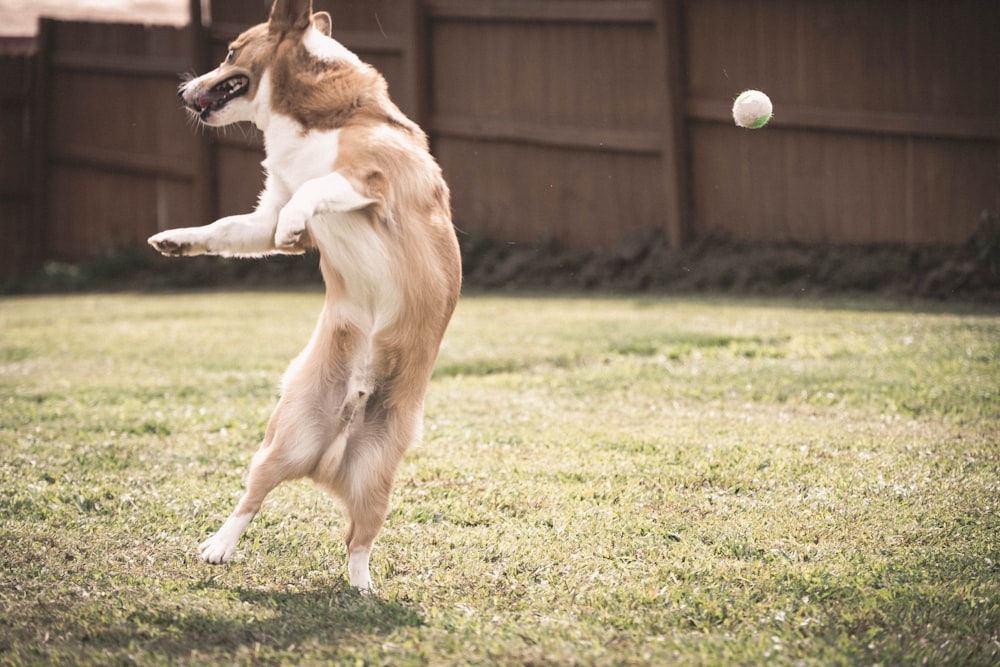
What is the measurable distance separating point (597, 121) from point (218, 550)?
845cm

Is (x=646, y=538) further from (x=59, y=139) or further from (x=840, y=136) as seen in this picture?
(x=59, y=139)

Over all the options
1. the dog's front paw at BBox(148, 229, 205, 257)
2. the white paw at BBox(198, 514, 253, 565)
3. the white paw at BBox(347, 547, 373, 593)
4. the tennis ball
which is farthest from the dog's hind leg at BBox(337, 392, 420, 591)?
the tennis ball

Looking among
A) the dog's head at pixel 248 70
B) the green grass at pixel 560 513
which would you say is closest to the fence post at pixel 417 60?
the green grass at pixel 560 513

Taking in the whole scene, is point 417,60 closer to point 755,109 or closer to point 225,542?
point 755,109

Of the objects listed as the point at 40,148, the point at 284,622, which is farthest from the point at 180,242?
the point at 40,148

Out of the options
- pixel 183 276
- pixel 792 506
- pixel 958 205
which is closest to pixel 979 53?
pixel 958 205

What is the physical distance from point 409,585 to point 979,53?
7.28 meters

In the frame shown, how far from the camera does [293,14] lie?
3.81 metres

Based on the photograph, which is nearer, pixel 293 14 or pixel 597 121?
pixel 293 14

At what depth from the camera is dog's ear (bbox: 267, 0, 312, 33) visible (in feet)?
12.5

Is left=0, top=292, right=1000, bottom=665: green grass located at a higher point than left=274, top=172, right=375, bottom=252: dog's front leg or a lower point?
lower

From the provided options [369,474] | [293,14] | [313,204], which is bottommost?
[369,474]

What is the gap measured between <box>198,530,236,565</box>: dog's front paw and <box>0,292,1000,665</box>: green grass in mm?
85

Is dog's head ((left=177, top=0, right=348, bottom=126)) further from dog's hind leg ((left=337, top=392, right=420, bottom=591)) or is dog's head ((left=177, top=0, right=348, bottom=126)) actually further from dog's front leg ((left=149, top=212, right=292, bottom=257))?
dog's hind leg ((left=337, top=392, right=420, bottom=591))
